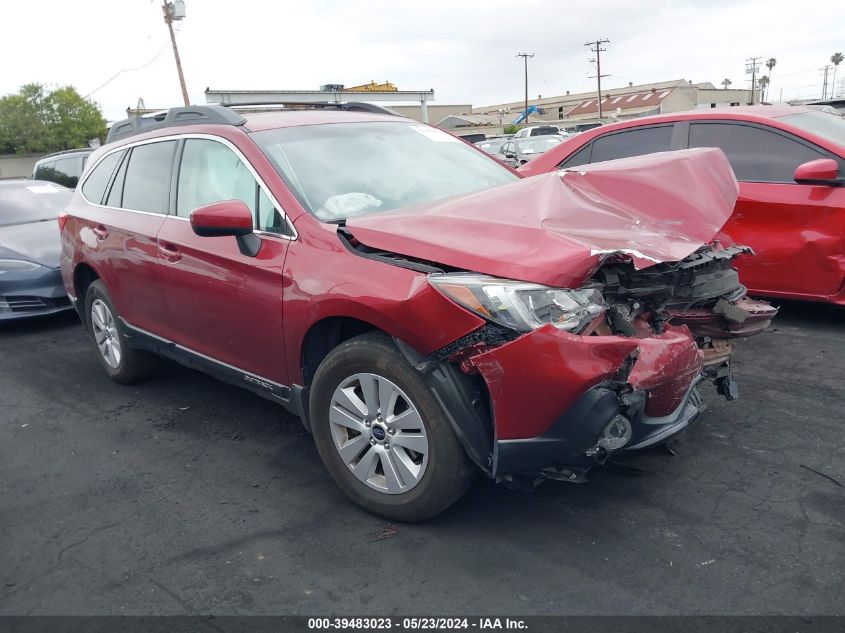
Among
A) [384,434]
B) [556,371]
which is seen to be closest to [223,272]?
[384,434]

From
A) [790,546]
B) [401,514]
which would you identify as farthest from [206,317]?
[790,546]

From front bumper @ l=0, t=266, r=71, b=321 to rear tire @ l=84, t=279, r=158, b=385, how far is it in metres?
1.82

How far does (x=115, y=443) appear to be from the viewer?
13.7 feet

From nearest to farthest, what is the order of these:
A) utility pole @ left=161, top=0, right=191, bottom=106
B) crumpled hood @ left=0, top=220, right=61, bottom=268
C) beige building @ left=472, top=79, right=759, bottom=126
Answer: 1. crumpled hood @ left=0, top=220, right=61, bottom=268
2. utility pole @ left=161, top=0, right=191, bottom=106
3. beige building @ left=472, top=79, right=759, bottom=126

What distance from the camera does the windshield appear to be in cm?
1745

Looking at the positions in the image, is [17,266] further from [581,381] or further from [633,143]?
[581,381]

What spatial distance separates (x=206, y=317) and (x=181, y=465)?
2.66 feet

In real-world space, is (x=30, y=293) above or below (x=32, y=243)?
below

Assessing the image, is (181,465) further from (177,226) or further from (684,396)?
(684,396)

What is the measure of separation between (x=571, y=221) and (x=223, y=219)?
159 centimetres

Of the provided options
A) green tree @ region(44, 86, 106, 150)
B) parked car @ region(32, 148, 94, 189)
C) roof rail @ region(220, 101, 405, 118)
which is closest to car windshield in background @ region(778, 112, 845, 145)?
roof rail @ region(220, 101, 405, 118)

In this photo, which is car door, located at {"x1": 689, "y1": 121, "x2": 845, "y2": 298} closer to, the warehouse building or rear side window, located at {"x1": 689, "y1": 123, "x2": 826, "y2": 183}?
rear side window, located at {"x1": 689, "y1": 123, "x2": 826, "y2": 183}

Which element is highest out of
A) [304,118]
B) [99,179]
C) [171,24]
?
[171,24]

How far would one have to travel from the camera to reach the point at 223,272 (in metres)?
3.64
